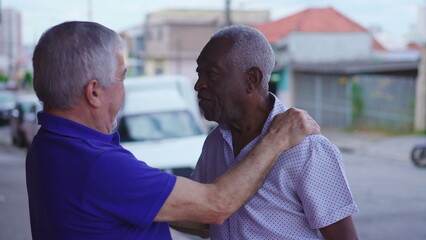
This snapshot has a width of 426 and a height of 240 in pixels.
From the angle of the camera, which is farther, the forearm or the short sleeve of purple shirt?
the forearm

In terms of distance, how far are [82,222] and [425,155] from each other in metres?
14.0

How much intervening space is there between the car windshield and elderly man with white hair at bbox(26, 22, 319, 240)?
Result: 766 centimetres

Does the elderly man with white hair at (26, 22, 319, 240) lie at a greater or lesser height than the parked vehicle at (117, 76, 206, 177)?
greater

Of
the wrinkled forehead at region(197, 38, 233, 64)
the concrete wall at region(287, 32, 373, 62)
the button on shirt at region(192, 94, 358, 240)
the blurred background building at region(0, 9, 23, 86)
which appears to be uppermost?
the wrinkled forehead at region(197, 38, 233, 64)

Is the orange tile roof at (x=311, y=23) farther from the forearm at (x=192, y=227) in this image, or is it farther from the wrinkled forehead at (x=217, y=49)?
the wrinkled forehead at (x=217, y=49)

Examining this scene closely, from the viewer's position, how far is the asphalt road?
803 cm

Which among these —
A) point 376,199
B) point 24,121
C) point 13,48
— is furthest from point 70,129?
point 13,48

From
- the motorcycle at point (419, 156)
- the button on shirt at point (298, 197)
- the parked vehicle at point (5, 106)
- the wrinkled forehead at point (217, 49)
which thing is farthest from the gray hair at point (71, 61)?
the parked vehicle at point (5, 106)

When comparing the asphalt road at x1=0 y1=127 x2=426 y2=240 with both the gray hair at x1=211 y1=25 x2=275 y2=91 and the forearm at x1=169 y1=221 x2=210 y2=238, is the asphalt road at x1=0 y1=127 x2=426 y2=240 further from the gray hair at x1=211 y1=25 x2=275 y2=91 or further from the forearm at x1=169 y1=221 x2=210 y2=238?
the gray hair at x1=211 y1=25 x2=275 y2=91

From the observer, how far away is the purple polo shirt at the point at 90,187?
1884mm

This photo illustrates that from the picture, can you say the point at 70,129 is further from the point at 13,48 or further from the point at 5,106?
the point at 13,48

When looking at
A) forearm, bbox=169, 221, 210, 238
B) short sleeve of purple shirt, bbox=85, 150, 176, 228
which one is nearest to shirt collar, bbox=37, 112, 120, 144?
short sleeve of purple shirt, bbox=85, 150, 176, 228

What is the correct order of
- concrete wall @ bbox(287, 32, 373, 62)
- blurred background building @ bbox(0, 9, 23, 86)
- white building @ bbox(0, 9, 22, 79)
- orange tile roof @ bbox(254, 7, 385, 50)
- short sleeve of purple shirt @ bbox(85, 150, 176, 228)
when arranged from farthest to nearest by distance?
blurred background building @ bbox(0, 9, 23, 86) < white building @ bbox(0, 9, 22, 79) < orange tile roof @ bbox(254, 7, 385, 50) < concrete wall @ bbox(287, 32, 373, 62) < short sleeve of purple shirt @ bbox(85, 150, 176, 228)

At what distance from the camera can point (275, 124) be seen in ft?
7.47
